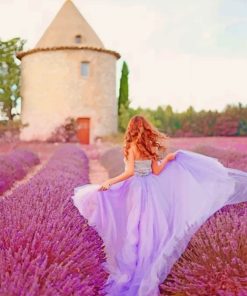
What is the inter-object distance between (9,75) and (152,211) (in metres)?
28.0

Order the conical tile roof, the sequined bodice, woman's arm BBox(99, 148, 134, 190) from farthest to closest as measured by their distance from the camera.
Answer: the conical tile roof, the sequined bodice, woman's arm BBox(99, 148, 134, 190)

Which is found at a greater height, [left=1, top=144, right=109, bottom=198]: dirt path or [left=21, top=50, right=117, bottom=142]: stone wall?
[left=21, top=50, right=117, bottom=142]: stone wall

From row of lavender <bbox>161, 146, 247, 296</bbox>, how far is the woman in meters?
0.20

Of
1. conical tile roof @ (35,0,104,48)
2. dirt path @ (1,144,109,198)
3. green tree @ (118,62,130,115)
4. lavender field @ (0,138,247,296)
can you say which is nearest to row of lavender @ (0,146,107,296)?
lavender field @ (0,138,247,296)

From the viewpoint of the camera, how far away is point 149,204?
4309mm

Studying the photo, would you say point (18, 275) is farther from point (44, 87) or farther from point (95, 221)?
point (44, 87)

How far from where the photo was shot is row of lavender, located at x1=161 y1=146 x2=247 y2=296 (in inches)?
128

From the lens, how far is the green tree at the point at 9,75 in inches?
1217

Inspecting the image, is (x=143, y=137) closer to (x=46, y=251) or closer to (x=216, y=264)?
(x=216, y=264)

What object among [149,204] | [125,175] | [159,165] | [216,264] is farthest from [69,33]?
[216,264]

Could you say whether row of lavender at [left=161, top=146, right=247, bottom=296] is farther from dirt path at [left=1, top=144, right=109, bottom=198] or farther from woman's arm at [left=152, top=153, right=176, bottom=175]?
dirt path at [left=1, top=144, right=109, bottom=198]

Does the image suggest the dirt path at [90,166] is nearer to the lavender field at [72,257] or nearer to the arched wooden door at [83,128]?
the lavender field at [72,257]

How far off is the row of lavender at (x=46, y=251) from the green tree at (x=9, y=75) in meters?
26.9

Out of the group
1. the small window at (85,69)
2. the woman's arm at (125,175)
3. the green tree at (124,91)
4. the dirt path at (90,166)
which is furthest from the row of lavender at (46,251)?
the green tree at (124,91)
